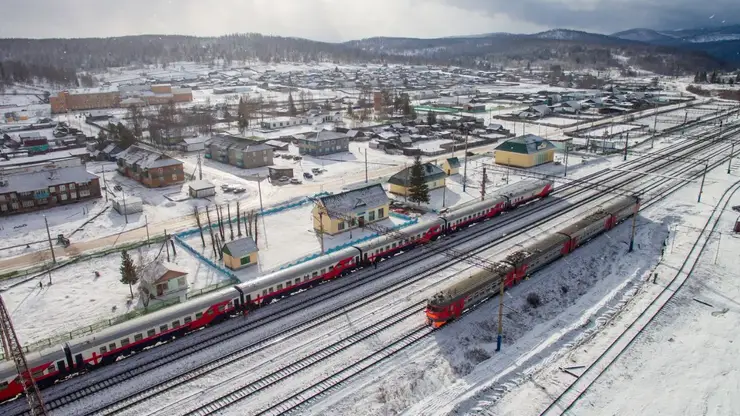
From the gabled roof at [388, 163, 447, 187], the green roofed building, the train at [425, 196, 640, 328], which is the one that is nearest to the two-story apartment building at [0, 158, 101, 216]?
the gabled roof at [388, 163, 447, 187]

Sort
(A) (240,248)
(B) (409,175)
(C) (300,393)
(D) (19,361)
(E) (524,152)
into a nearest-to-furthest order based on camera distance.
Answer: (D) (19,361) → (C) (300,393) → (A) (240,248) → (B) (409,175) → (E) (524,152)

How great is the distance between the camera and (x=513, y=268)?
31719mm

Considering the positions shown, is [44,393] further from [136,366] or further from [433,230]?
[433,230]

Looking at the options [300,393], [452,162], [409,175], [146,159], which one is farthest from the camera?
[452,162]

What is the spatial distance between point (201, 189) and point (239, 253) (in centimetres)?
2174

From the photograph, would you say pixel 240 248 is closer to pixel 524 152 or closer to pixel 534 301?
pixel 534 301

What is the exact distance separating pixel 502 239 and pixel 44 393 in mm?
32075

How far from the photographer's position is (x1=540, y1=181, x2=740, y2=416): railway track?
71.9ft

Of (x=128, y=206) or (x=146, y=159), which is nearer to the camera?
(x=128, y=206)

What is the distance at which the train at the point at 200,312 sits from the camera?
23172mm

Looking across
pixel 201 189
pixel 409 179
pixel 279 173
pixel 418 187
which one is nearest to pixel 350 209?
pixel 418 187

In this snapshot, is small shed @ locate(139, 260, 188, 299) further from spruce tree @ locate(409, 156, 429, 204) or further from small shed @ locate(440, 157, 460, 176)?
small shed @ locate(440, 157, 460, 176)

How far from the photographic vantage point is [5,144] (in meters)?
92.1

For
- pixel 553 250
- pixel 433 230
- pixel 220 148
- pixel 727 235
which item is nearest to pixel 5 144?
pixel 220 148
